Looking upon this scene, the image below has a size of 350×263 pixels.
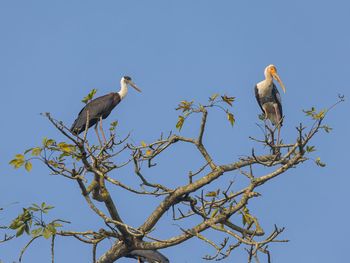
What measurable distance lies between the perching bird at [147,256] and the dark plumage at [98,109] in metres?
2.88

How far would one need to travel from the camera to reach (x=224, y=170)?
28.9 ft

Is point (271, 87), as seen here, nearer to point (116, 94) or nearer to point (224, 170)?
point (116, 94)

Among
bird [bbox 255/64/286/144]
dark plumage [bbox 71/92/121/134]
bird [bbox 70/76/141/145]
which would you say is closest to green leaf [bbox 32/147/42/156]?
bird [bbox 70/76/141/145]

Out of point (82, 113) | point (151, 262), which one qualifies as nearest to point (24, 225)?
point (151, 262)

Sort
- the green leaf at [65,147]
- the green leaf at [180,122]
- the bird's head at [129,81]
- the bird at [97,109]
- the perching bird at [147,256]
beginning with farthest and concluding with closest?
1. the bird's head at [129,81]
2. the bird at [97,109]
3. the perching bird at [147,256]
4. the green leaf at [180,122]
5. the green leaf at [65,147]

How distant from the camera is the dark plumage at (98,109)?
44.2ft

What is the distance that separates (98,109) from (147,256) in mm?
4071

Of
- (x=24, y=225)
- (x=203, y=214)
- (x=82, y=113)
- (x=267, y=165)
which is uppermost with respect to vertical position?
(x=82, y=113)

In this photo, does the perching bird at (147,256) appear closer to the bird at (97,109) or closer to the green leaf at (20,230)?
the bird at (97,109)

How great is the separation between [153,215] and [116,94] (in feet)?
22.6

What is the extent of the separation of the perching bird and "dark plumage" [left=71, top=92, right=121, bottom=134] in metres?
2.88

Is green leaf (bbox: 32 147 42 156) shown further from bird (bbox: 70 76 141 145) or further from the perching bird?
bird (bbox: 70 76 141 145)

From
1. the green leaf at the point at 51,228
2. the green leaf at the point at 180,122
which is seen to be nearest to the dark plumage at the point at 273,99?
the green leaf at the point at 180,122

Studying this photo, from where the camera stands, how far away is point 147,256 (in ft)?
35.6
